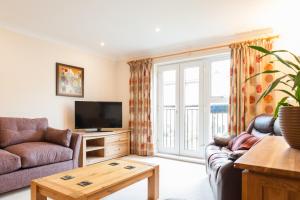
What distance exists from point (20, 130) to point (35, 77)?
1.00m

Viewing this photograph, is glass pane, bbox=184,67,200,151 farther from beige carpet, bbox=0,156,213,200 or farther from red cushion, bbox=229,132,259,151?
red cushion, bbox=229,132,259,151

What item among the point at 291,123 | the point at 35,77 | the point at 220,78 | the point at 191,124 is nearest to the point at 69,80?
the point at 35,77

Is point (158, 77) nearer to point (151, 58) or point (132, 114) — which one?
point (151, 58)

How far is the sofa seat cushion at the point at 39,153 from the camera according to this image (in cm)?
268

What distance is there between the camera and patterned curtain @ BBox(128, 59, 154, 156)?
464cm

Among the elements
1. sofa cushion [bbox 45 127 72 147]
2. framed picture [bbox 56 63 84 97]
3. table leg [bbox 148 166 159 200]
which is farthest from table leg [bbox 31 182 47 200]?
→ framed picture [bbox 56 63 84 97]

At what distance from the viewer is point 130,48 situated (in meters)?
4.58

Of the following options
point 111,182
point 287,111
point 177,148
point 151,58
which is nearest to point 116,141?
point 177,148

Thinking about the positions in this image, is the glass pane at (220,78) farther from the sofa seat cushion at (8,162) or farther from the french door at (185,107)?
the sofa seat cushion at (8,162)

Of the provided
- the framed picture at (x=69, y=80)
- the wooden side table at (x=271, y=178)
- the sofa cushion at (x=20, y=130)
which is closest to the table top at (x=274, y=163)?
the wooden side table at (x=271, y=178)

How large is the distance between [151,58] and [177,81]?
0.78 m

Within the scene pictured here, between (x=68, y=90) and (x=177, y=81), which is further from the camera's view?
(x=177, y=81)

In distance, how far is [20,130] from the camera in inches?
Result: 127

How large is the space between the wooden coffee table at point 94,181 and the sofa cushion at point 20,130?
1.51m
